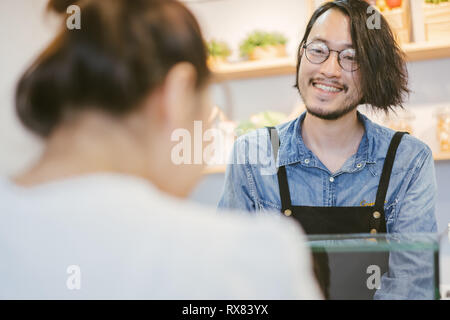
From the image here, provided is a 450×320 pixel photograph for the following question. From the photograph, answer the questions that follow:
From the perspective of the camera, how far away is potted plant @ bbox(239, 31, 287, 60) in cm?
209

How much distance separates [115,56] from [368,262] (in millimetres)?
439

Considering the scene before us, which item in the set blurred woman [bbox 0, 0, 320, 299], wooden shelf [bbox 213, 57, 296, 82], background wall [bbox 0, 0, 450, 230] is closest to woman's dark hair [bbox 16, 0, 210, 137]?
blurred woman [bbox 0, 0, 320, 299]

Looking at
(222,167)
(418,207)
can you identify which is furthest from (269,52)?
(418,207)

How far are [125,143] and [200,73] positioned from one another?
0.11 m

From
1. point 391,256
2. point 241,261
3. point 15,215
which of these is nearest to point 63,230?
point 15,215

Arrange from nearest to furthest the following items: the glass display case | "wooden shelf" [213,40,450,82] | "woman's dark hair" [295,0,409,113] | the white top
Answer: the white top
the glass display case
"woman's dark hair" [295,0,409,113]
"wooden shelf" [213,40,450,82]

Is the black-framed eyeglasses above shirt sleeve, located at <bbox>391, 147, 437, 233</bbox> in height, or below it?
above

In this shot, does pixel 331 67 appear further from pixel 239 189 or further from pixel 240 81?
pixel 240 81

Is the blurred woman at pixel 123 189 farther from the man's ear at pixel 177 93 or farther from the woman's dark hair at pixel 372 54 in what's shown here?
the woman's dark hair at pixel 372 54

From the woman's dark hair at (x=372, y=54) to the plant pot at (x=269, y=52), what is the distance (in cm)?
72

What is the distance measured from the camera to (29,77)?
0.59 meters

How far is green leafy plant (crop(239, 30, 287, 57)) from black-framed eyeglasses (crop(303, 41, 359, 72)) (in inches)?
32.2

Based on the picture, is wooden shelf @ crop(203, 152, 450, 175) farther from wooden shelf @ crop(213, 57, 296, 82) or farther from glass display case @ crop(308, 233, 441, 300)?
glass display case @ crop(308, 233, 441, 300)

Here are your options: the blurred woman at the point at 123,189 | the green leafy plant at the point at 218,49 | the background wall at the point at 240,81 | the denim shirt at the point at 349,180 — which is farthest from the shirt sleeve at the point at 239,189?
the green leafy plant at the point at 218,49
